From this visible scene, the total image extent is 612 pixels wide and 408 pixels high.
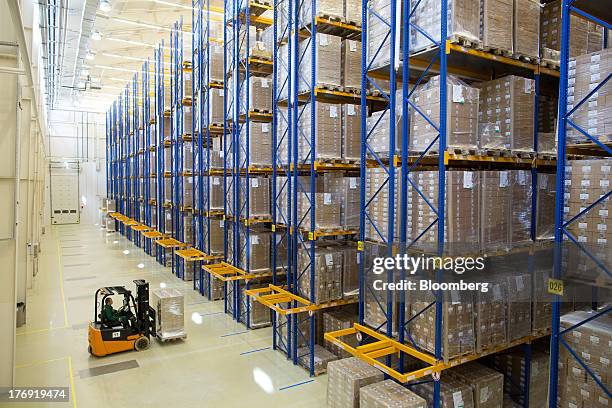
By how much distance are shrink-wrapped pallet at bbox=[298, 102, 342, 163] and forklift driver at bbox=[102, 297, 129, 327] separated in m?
4.15

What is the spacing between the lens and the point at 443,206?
453cm

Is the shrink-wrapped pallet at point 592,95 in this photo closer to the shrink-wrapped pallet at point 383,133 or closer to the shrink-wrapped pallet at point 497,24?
the shrink-wrapped pallet at point 497,24

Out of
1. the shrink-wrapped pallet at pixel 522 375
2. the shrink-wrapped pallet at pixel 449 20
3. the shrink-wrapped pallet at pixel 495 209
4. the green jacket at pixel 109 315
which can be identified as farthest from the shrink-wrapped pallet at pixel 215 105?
the shrink-wrapped pallet at pixel 522 375

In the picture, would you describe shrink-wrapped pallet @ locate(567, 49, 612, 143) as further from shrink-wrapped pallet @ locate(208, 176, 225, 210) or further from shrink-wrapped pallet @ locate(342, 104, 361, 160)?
shrink-wrapped pallet @ locate(208, 176, 225, 210)

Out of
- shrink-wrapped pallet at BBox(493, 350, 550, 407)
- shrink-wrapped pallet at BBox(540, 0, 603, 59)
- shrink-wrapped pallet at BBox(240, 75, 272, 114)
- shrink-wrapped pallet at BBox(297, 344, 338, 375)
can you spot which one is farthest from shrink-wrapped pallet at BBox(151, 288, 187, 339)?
shrink-wrapped pallet at BBox(540, 0, 603, 59)

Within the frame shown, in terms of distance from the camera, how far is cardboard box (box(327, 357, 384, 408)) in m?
4.91

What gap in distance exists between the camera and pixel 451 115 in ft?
15.4

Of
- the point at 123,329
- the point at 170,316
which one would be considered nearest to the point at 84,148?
the point at 170,316

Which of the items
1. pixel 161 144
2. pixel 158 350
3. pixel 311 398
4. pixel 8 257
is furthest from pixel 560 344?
pixel 161 144

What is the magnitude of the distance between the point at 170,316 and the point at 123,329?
2.65ft

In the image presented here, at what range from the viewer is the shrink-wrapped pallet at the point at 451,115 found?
4695 mm

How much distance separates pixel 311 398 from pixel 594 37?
20.2 ft

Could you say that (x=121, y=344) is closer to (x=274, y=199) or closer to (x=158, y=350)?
(x=158, y=350)

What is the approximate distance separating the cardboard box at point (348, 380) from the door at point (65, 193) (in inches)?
1117
